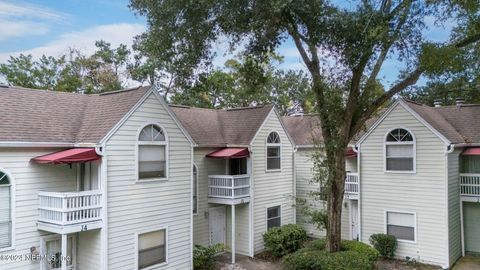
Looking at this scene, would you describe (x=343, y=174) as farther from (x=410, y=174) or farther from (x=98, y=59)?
(x=98, y=59)

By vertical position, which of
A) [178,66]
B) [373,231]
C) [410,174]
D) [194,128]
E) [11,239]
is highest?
[178,66]

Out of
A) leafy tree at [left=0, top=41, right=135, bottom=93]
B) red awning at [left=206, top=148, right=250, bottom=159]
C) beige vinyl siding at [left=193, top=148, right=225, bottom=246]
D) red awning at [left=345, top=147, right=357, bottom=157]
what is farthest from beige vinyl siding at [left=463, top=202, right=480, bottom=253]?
leafy tree at [left=0, top=41, right=135, bottom=93]

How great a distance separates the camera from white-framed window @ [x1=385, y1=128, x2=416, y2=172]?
16641 millimetres

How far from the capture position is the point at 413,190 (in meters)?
16.6

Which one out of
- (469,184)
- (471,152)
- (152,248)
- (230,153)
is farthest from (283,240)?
(471,152)

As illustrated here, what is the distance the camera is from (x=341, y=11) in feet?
39.5

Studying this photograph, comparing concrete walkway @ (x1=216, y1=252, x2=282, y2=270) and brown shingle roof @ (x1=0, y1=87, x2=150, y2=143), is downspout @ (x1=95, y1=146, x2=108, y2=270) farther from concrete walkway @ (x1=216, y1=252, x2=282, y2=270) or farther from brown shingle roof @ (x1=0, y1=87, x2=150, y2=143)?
concrete walkway @ (x1=216, y1=252, x2=282, y2=270)

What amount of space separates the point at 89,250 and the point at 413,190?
43.7 ft

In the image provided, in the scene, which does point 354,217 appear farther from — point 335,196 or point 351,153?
point 335,196

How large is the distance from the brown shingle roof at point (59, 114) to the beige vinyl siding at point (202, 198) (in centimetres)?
493

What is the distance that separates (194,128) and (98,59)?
1629 cm

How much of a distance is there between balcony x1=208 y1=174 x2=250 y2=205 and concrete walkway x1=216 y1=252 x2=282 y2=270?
2.62 metres

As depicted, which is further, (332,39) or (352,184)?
(352,184)

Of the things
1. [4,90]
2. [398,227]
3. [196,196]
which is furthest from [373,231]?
[4,90]
